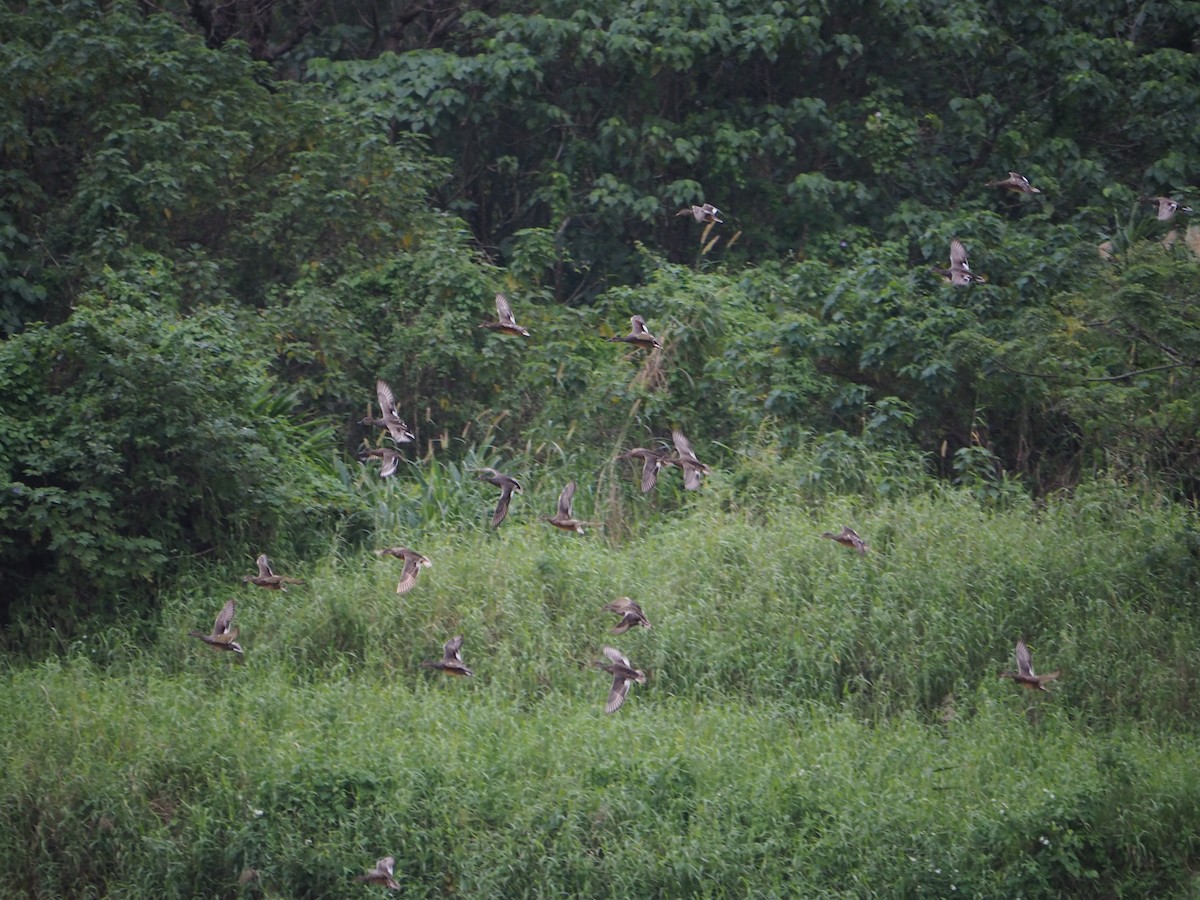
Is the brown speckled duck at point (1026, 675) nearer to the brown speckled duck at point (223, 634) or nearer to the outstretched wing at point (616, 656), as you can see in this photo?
the outstretched wing at point (616, 656)

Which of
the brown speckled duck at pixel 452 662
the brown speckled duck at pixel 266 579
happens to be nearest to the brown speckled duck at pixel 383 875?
the brown speckled duck at pixel 452 662

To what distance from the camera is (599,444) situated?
33.4ft

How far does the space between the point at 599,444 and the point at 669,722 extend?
10.4 feet

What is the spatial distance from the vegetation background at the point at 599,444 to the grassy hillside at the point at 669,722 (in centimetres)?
3

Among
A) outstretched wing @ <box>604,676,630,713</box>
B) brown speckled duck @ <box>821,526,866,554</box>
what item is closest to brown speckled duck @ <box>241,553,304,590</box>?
outstretched wing @ <box>604,676,630,713</box>

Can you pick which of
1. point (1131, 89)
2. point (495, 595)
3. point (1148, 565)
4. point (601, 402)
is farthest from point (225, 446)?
point (1131, 89)

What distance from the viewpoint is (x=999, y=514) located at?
9164 millimetres

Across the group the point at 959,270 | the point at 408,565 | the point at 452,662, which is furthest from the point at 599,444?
the point at 452,662

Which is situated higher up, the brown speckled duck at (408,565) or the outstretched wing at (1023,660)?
the outstretched wing at (1023,660)

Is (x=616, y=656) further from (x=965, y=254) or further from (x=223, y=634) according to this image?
(x=965, y=254)

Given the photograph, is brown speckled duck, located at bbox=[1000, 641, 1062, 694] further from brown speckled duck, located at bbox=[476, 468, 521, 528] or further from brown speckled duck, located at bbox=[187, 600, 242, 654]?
brown speckled duck, located at bbox=[187, 600, 242, 654]

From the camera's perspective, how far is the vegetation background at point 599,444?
668 centimetres

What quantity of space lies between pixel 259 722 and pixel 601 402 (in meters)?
3.80

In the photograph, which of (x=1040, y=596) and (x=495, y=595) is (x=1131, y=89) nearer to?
(x=1040, y=596)
